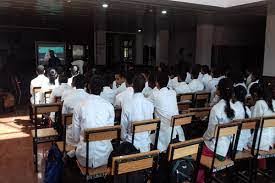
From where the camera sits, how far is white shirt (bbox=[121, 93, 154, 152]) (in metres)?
2.94

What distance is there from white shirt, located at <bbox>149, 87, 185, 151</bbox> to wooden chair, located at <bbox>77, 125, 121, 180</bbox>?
86 cm

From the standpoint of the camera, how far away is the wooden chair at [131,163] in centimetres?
180

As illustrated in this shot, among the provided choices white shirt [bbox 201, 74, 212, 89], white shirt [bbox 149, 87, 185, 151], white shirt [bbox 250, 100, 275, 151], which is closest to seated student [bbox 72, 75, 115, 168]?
white shirt [bbox 149, 87, 185, 151]

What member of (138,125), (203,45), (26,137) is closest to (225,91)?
(138,125)

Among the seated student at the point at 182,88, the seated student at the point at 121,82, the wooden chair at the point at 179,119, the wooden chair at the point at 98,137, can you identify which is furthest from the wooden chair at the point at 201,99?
the wooden chair at the point at 98,137

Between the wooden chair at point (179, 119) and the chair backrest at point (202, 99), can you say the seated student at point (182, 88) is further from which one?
the wooden chair at point (179, 119)

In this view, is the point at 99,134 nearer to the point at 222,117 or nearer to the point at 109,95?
the point at 222,117

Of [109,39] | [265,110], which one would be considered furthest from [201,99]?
[109,39]

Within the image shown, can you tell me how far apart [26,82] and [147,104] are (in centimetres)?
699

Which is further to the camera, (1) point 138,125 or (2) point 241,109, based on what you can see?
(2) point 241,109

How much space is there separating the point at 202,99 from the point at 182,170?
243 centimetres

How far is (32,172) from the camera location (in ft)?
11.6

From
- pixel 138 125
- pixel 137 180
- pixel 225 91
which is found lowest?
pixel 137 180

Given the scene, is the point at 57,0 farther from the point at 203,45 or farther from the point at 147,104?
the point at 203,45
